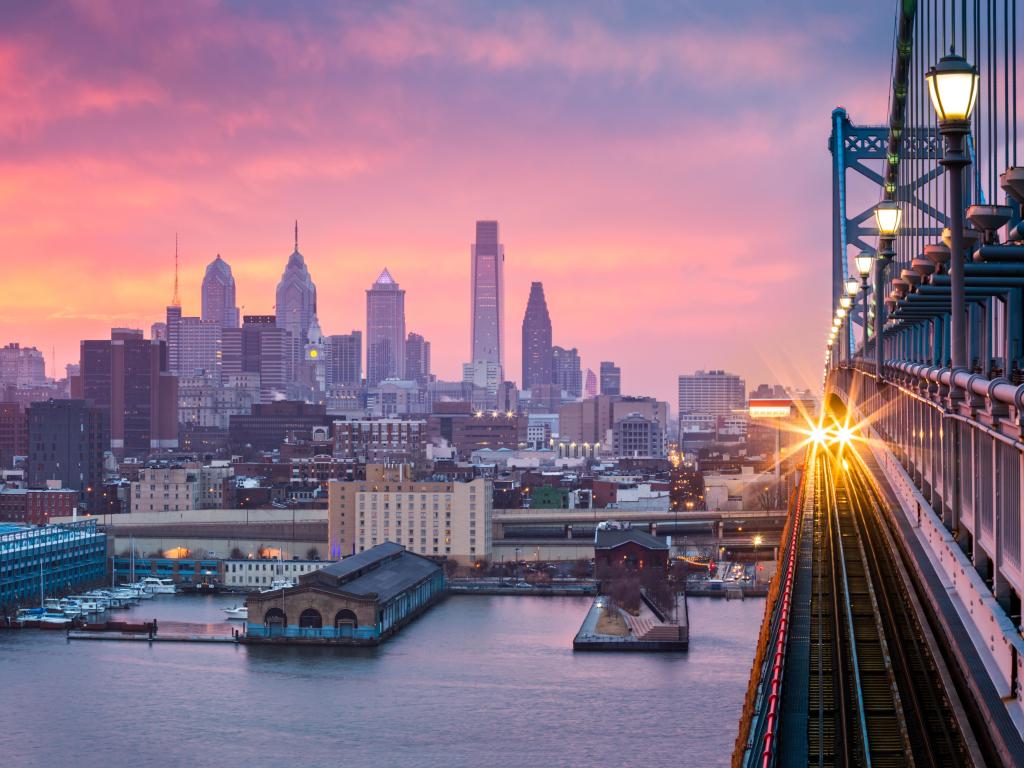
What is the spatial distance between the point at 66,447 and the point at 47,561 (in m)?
29.8

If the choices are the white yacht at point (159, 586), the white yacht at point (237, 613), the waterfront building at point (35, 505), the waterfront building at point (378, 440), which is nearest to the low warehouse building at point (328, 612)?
the white yacht at point (237, 613)

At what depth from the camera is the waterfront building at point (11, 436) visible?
282 ft

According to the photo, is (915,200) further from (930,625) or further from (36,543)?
(36,543)

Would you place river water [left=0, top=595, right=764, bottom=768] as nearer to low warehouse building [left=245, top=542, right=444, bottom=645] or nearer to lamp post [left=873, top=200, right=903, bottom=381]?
low warehouse building [left=245, top=542, right=444, bottom=645]

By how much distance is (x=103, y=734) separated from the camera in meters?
22.2

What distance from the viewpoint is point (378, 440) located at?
8038cm

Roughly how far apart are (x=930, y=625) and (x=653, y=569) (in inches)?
1195

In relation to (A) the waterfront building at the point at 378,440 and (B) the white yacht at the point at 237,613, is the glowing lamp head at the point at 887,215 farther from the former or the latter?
(A) the waterfront building at the point at 378,440

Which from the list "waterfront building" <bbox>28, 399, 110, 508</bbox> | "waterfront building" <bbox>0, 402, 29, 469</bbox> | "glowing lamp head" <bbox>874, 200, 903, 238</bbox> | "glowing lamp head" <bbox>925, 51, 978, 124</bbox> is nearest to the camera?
"glowing lamp head" <bbox>925, 51, 978, 124</bbox>

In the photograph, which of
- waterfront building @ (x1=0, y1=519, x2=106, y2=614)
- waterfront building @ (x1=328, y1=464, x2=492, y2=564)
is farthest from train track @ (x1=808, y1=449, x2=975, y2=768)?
waterfront building @ (x1=328, y1=464, x2=492, y2=564)

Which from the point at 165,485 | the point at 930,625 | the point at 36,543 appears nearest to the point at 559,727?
the point at 930,625

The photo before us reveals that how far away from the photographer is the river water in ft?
67.6

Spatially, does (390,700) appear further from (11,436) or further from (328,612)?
(11,436)

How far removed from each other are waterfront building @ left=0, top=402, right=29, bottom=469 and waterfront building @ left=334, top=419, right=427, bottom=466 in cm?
1852
